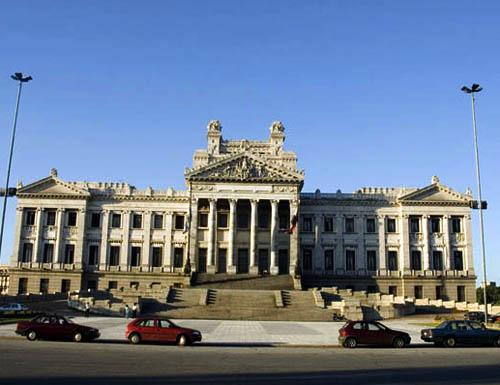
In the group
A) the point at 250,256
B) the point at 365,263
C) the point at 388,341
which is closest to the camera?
the point at 388,341

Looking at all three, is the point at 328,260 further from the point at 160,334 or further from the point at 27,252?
the point at 160,334

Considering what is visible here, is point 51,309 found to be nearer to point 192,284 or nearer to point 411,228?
point 192,284

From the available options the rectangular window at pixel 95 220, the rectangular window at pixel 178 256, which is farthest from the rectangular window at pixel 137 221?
the rectangular window at pixel 178 256

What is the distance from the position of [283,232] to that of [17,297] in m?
33.7

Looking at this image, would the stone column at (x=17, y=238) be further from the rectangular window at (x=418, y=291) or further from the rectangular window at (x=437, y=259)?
the rectangular window at (x=437, y=259)

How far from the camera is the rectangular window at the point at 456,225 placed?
3068 inches

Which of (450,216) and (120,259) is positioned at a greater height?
(450,216)

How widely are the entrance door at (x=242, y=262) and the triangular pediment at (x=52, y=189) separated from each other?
73.8ft

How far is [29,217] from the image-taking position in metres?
77.1

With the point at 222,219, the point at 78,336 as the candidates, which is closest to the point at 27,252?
the point at 222,219

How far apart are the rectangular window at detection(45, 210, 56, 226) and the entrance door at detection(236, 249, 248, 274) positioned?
84.5ft

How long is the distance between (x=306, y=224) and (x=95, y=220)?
2937 centimetres

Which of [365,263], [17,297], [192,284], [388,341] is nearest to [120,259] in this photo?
[192,284]

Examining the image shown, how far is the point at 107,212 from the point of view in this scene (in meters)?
78.6
